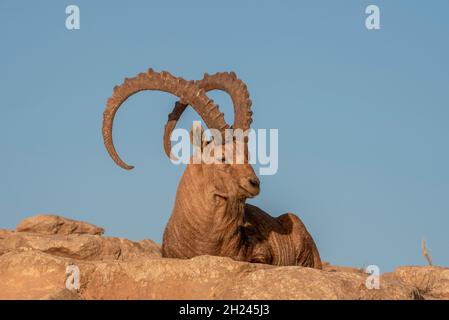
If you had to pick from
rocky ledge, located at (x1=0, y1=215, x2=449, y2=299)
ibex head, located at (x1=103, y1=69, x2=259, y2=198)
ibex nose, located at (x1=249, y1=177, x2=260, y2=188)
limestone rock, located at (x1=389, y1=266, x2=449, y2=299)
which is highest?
ibex head, located at (x1=103, y1=69, x2=259, y2=198)

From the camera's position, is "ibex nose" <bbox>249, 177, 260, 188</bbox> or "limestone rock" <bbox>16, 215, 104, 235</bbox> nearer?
"ibex nose" <bbox>249, 177, 260, 188</bbox>

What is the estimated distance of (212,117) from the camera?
1270cm

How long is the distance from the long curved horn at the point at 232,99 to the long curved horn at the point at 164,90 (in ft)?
1.58

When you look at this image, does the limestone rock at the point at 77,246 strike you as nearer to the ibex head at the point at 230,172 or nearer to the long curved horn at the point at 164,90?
the long curved horn at the point at 164,90

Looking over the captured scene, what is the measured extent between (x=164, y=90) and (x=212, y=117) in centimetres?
97

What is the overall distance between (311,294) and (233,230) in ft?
14.1

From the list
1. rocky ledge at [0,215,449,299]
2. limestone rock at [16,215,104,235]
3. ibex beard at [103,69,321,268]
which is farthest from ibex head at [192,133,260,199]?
limestone rock at [16,215,104,235]

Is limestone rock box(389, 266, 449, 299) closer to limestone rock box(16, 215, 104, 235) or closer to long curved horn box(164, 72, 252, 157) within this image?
long curved horn box(164, 72, 252, 157)

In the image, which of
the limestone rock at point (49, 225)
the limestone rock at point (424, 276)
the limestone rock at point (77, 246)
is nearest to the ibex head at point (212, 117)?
the limestone rock at point (77, 246)

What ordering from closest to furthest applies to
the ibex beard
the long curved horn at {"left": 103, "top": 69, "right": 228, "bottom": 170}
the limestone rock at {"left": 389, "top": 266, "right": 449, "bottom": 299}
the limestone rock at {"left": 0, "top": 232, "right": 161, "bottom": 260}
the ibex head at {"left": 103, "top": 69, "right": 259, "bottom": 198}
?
1. the ibex head at {"left": 103, "top": 69, "right": 259, "bottom": 198}
2. the ibex beard
3. the long curved horn at {"left": 103, "top": 69, "right": 228, "bottom": 170}
4. the limestone rock at {"left": 389, "top": 266, "right": 449, "bottom": 299}
5. the limestone rock at {"left": 0, "top": 232, "right": 161, "bottom": 260}

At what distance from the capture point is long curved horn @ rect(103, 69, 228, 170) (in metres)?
12.7
